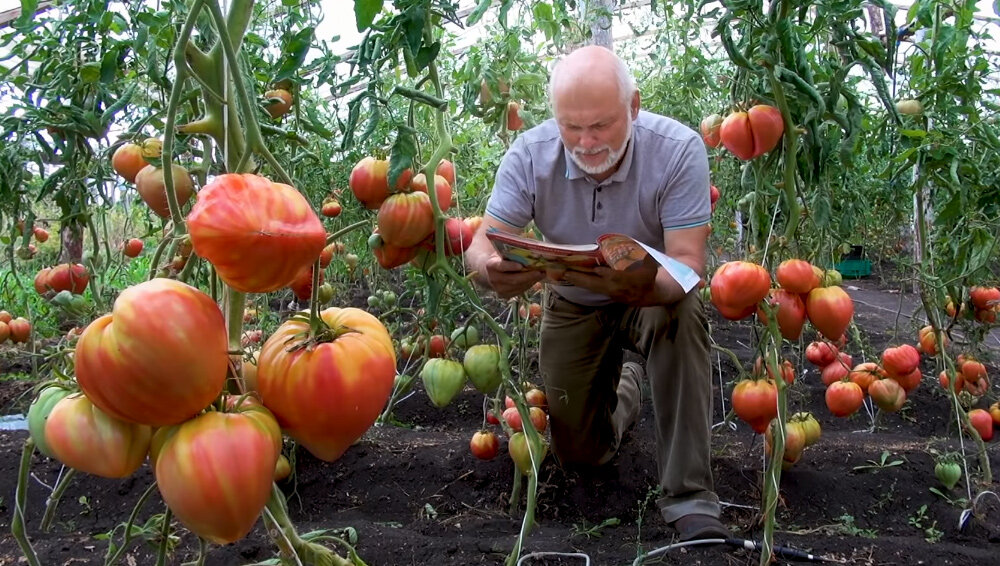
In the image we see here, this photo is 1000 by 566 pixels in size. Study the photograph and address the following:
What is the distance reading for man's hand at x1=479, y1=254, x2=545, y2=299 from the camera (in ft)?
5.44

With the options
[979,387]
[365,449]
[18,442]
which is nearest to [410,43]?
[365,449]

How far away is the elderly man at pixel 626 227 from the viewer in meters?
1.82

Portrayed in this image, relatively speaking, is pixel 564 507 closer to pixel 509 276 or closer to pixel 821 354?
pixel 509 276

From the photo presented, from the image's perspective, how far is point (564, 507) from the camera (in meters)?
2.21

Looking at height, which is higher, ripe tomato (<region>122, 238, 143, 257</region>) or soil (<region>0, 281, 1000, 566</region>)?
ripe tomato (<region>122, 238, 143, 257</region>)

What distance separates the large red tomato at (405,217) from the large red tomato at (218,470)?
61cm

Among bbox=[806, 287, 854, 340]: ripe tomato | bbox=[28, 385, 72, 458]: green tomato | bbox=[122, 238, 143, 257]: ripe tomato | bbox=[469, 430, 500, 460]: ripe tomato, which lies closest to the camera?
bbox=[28, 385, 72, 458]: green tomato

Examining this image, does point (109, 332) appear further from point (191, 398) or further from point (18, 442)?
point (18, 442)

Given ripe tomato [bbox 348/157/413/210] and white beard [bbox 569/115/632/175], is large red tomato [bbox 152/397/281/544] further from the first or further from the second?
white beard [bbox 569/115/632/175]

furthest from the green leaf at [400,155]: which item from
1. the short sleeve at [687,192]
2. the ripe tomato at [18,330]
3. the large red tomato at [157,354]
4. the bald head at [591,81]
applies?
the ripe tomato at [18,330]

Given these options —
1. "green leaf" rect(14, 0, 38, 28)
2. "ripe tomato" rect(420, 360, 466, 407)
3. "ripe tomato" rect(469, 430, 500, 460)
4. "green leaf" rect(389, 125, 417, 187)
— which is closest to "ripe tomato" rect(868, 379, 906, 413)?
"ripe tomato" rect(469, 430, 500, 460)

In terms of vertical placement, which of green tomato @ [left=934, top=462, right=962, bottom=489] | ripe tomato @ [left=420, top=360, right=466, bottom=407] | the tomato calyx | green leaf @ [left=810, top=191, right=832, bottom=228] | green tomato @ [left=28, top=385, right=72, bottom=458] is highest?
green leaf @ [left=810, top=191, right=832, bottom=228]

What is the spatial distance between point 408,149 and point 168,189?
1.58 ft

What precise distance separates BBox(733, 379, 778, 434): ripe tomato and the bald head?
Result: 0.75 metres
